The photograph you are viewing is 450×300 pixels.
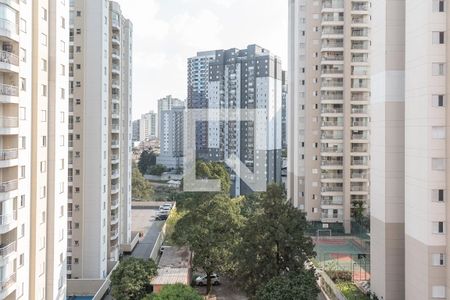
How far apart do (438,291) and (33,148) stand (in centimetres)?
1046

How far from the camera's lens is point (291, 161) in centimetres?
2723

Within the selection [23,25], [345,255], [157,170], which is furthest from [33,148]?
[157,170]

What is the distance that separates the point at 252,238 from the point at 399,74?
656 cm

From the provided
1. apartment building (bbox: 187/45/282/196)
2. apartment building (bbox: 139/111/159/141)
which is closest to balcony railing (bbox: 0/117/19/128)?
apartment building (bbox: 187/45/282/196)

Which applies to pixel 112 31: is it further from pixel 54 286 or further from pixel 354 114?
pixel 354 114

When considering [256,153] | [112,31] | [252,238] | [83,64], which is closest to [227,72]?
[256,153]

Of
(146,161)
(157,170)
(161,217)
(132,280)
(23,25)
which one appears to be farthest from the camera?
(146,161)

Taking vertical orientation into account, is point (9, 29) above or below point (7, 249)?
above

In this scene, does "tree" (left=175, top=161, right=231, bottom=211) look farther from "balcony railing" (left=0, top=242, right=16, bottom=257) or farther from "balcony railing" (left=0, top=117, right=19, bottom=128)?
"balcony railing" (left=0, top=117, right=19, bottom=128)

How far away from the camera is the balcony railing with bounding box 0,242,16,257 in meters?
9.27

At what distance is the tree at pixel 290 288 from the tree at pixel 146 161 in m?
33.4

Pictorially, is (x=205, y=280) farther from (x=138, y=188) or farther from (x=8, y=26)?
(x=138, y=188)

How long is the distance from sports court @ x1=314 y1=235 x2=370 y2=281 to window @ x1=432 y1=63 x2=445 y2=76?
877 centimetres

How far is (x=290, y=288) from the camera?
12.4 meters
